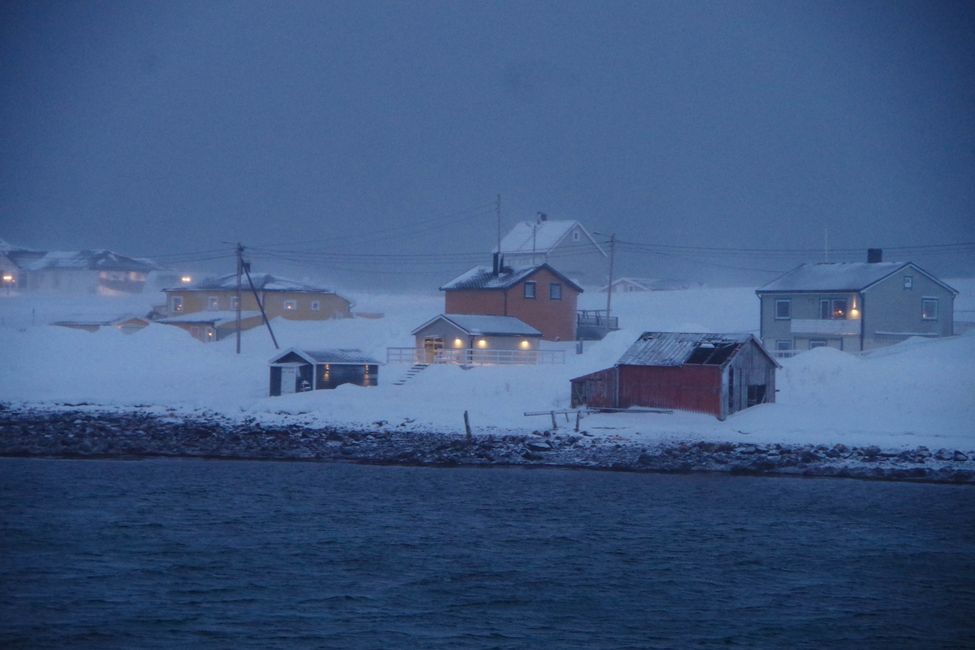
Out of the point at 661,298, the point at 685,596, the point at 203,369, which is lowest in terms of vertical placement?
the point at 685,596

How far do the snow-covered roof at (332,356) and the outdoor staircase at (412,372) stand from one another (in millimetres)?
1524

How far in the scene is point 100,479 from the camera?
3588cm

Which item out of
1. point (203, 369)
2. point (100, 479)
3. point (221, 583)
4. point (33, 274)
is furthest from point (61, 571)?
point (33, 274)

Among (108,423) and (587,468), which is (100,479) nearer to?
(108,423)

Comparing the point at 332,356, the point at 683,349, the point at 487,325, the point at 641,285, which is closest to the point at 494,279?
the point at 487,325

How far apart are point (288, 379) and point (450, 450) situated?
13.8 meters

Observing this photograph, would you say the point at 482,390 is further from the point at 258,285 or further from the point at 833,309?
the point at 258,285

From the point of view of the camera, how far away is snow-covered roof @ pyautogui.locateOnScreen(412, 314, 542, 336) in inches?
2345

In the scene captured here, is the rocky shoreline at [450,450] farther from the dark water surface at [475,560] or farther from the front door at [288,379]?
the front door at [288,379]

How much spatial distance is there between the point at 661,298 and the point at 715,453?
70.4m

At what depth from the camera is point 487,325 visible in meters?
61.1

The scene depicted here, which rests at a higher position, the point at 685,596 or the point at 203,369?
the point at 203,369

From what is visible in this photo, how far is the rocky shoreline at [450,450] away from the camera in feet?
125

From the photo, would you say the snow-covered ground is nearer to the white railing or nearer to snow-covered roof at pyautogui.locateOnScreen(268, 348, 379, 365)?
snow-covered roof at pyautogui.locateOnScreen(268, 348, 379, 365)
